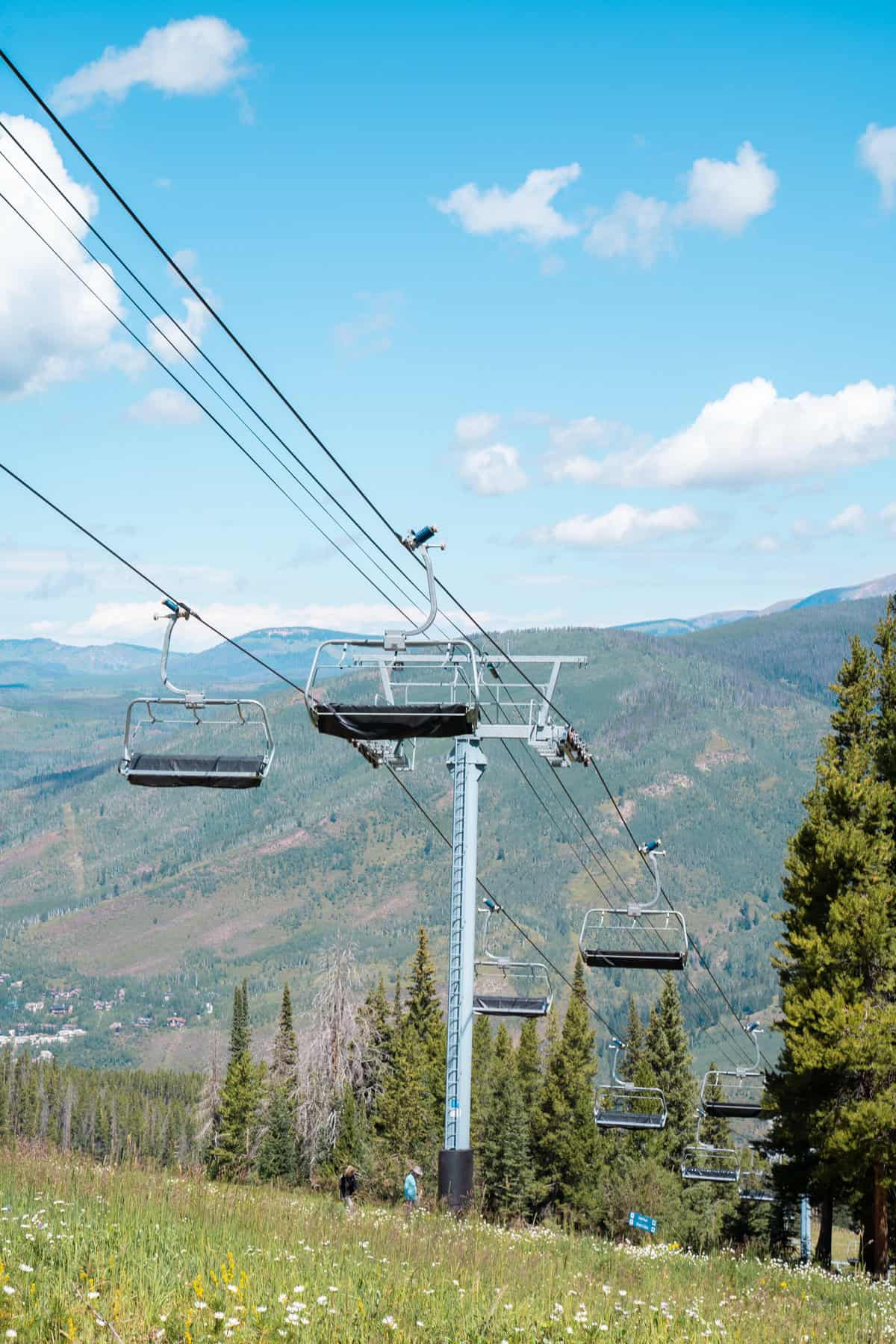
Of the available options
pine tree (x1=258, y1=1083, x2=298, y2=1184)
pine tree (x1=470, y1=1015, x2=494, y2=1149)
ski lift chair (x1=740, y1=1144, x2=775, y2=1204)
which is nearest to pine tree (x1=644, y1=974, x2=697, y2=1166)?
ski lift chair (x1=740, y1=1144, x2=775, y2=1204)

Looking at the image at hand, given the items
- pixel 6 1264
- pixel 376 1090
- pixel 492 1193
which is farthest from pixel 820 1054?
pixel 376 1090

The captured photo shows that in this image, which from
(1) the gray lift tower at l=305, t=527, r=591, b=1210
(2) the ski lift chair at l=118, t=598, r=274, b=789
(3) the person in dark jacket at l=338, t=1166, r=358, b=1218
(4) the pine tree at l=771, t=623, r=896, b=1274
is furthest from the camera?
(4) the pine tree at l=771, t=623, r=896, b=1274

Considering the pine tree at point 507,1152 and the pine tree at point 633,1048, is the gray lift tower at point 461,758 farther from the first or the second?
the pine tree at point 633,1048

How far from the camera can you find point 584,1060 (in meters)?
69.6

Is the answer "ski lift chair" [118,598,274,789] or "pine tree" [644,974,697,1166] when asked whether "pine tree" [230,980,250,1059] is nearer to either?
"pine tree" [644,974,697,1166]

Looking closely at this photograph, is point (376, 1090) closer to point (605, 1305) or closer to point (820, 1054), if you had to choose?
point (820, 1054)

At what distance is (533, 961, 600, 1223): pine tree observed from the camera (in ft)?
222

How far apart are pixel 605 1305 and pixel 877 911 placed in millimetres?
17913

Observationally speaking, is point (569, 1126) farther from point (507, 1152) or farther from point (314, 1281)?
point (314, 1281)

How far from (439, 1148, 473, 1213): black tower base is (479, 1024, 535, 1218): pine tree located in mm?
48807

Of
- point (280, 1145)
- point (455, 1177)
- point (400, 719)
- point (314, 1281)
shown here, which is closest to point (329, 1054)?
point (280, 1145)

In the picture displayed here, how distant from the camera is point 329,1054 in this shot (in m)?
66.9

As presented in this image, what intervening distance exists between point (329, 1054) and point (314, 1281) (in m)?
61.0

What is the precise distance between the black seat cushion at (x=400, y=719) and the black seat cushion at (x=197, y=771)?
2.93 feet
